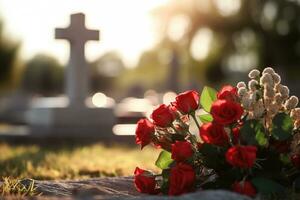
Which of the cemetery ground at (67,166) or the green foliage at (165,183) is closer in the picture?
the green foliage at (165,183)

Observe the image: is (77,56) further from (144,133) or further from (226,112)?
(226,112)

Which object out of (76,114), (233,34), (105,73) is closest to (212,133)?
(76,114)

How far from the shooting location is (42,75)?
61.1m

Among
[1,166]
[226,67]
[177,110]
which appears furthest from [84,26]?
[226,67]

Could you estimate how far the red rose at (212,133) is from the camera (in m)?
4.56

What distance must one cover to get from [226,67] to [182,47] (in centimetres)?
307

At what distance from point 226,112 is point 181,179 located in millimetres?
560

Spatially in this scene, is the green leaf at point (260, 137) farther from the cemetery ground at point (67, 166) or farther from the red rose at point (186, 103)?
the cemetery ground at point (67, 166)

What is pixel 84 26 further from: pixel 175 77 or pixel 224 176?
pixel 175 77

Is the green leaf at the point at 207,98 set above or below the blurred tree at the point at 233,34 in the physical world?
below

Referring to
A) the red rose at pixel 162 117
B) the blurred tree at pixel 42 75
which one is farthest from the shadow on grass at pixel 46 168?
the blurred tree at pixel 42 75

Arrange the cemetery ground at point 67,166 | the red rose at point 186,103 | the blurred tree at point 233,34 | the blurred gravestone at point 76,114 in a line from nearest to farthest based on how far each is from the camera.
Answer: the red rose at point 186,103 → the cemetery ground at point 67,166 → the blurred gravestone at point 76,114 → the blurred tree at point 233,34

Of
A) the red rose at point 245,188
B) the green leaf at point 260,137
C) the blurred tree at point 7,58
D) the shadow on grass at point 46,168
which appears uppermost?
the blurred tree at point 7,58

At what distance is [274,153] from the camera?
15.6ft
